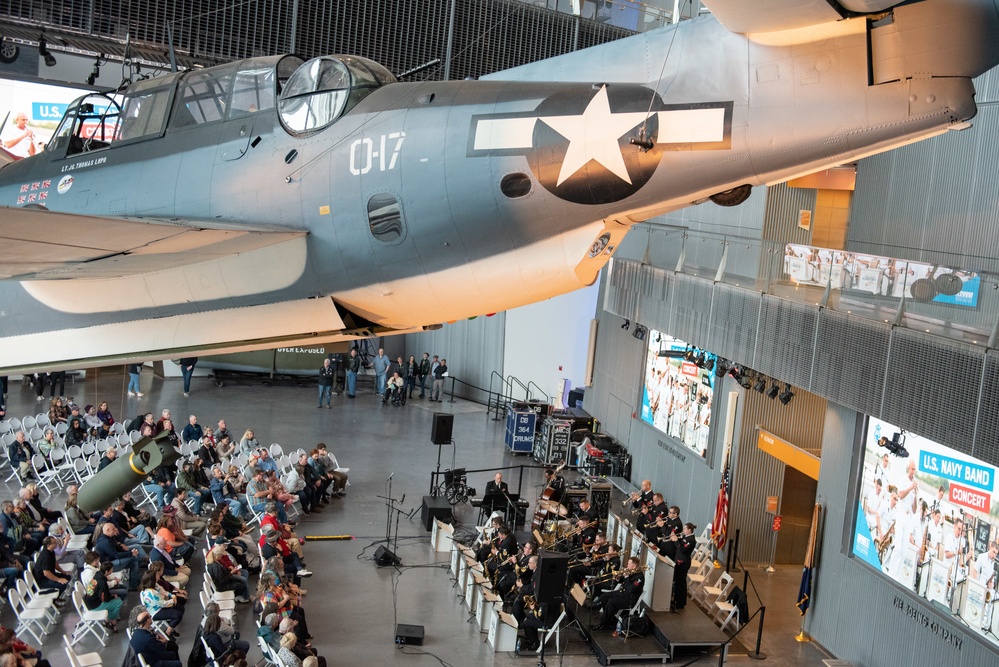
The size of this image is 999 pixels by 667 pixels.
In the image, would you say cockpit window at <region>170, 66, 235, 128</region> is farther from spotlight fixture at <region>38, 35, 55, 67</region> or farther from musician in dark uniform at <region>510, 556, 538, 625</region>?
spotlight fixture at <region>38, 35, 55, 67</region>

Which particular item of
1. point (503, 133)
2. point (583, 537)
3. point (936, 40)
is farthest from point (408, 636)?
point (936, 40)

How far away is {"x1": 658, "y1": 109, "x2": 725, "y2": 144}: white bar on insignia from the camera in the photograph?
187 inches

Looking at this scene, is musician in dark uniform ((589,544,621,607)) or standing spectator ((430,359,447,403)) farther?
standing spectator ((430,359,447,403))

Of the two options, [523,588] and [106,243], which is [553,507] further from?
[106,243]

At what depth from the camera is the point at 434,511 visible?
15.4m

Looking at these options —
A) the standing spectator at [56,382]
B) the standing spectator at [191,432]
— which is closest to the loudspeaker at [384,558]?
the standing spectator at [191,432]

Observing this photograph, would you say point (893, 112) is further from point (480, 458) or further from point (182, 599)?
point (480, 458)

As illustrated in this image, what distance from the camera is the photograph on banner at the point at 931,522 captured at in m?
9.73

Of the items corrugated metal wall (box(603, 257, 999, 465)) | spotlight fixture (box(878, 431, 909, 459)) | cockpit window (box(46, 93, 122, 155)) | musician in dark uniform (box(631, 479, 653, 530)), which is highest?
cockpit window (box(46, 93, 122, 155))

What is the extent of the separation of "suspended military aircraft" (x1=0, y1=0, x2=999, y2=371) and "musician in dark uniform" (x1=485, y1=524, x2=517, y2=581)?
7199mm

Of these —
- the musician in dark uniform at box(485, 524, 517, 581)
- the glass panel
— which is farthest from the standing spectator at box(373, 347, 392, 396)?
the glass panel

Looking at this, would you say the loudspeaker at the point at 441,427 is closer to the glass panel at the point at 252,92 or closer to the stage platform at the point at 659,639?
the stage platform at the point at 659,639

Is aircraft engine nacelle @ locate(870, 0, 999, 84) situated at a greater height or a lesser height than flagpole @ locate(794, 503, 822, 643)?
greater

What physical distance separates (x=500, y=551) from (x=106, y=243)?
870cm
